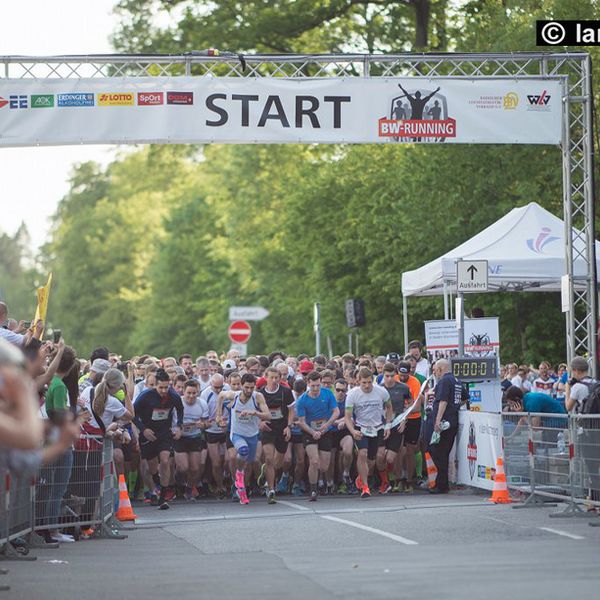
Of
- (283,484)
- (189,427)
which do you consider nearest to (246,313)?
(283,484)

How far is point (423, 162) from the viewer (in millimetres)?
37562

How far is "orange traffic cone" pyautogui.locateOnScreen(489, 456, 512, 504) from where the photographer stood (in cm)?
1908

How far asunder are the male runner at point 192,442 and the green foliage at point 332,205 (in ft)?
45.0

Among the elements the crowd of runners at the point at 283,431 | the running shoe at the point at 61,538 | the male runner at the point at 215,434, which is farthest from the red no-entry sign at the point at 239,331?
the running shoe at the point at 61,538

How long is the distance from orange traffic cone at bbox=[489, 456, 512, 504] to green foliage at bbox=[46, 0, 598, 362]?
49.7 feet

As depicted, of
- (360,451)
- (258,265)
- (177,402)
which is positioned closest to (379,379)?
(360,451)

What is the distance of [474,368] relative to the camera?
22.5m

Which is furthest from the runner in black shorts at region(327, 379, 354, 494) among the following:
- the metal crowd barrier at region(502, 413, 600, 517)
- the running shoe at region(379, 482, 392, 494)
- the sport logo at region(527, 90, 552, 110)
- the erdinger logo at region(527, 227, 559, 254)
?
the sport logo at region(527, 90, 552, 110)

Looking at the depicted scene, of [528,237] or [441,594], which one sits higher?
[528,237]

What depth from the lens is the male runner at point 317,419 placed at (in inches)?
852

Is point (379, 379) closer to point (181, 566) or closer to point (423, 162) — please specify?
point (181, 566)

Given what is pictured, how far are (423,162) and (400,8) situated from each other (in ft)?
25.8

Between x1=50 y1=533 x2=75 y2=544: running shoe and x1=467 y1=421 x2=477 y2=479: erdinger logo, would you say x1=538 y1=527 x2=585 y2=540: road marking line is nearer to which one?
x1=50 y1=533 x2=75 y2=544: running shoe

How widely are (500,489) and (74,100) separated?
321 inches
